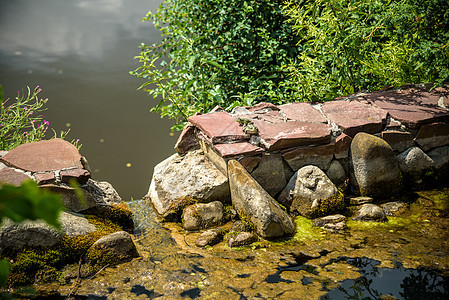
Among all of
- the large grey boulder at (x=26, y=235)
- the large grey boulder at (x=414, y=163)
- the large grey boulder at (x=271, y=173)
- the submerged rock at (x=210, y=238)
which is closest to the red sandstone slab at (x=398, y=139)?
the large grey boulder at (x=414, y=163)

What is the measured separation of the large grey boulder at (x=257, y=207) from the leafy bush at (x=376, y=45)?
1.78 meters

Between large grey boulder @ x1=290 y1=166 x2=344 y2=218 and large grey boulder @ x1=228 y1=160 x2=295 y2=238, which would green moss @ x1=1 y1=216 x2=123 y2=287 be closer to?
large grey boulder @ x1=228 y1=160 x2=295 y2=238

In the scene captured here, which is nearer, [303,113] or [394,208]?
[394,208]

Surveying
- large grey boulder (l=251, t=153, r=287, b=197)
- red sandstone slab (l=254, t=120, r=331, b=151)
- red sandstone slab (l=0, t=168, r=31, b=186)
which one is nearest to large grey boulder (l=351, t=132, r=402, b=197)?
red sandstone slab (l=254, t=120, r=331, b=151)

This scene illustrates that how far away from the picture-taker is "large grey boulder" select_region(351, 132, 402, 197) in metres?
3.36

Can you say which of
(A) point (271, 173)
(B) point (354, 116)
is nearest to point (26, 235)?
→ (A) point (271, 173)

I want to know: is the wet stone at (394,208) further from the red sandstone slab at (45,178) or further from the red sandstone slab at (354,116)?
the red sandstone slab at (45,178)

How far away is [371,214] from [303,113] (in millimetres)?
1264

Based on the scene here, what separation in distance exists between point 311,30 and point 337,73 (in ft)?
2.03

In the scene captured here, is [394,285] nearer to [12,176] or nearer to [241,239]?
[241,239]

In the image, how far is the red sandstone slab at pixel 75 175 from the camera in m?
2.87

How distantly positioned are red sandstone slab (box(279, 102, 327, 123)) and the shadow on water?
5.64ft

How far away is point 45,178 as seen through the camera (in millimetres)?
2812

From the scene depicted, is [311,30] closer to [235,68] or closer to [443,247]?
[235,68]
